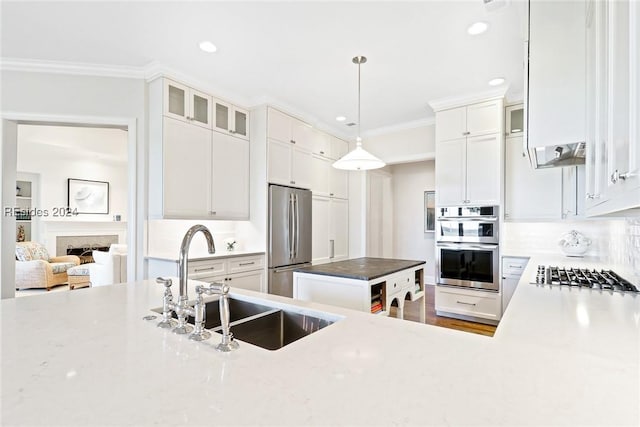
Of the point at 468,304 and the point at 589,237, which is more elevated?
the point at 589,237

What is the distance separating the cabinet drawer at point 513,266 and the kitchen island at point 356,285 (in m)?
1.37

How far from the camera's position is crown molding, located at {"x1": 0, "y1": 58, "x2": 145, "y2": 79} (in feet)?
9.44

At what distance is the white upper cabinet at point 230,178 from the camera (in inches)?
142

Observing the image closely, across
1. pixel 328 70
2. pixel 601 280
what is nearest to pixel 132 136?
pixel 328 70

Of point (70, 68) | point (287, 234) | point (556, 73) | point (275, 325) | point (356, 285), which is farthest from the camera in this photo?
point (287, 234)

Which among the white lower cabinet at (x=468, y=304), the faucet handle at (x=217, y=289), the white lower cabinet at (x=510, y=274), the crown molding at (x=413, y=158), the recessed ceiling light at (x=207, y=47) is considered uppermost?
the recessed ceiling light at (x=207, y=47)

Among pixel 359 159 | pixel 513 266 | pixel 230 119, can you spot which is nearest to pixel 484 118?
pixel 513 266

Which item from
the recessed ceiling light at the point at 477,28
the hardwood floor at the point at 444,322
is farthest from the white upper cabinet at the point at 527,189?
the recessed ceiling light at the point at 477,28

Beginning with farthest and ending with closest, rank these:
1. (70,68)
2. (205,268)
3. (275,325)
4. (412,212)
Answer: (412,212) < (205,268) < (70,68) < (275,325)

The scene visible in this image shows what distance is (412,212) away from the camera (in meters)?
6.67

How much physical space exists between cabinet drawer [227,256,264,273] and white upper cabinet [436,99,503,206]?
7.49 ft

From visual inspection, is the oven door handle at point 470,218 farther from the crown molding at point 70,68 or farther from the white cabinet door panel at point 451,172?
the crown molding at point 70,68

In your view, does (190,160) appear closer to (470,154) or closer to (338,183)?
(338,183)

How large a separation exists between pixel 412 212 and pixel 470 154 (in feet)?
9.65
